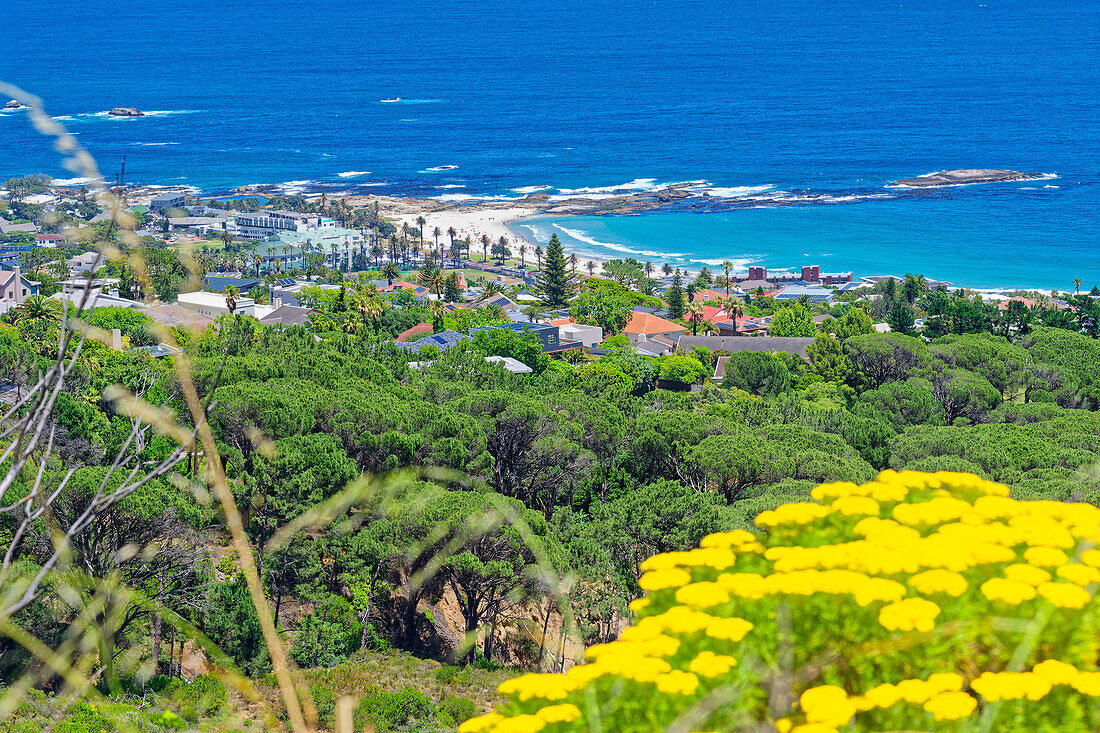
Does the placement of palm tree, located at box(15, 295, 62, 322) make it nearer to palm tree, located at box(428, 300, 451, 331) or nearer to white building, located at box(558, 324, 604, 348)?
palm tree, located at box(428, 300, 451, 331)

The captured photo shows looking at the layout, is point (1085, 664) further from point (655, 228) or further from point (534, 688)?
point (655, 228)

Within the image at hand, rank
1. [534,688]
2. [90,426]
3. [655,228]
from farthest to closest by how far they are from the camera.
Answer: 1. [655,228]
2. [90,426]
3. [534,688]

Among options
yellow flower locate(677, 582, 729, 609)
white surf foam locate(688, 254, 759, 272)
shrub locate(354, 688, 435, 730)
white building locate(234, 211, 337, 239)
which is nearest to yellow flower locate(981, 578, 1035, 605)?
yellow flower locate(677, 582, 729, 609)

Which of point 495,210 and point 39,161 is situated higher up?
point 39,161

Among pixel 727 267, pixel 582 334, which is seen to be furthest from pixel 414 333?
pixel 727 267

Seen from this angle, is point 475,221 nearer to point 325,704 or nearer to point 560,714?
point 325,704

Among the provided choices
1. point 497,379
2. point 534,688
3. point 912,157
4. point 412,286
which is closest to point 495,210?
point 412,286

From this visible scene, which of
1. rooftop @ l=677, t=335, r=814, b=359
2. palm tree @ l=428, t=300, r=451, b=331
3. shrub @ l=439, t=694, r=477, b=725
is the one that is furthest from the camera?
palm tree @ l=428, t=300, r=451, b=331
